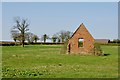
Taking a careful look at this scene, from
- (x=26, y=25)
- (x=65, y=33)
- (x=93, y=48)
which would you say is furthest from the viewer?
(x=65, y=33)

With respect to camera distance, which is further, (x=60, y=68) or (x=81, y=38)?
(x=81, y=38)

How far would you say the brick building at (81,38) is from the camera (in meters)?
41.5

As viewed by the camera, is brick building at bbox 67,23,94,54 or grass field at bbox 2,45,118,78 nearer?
grass field at bbox 2,45,118,78

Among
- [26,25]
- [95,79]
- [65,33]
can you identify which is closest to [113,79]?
[95,79]

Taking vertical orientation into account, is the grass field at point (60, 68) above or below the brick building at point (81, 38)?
below

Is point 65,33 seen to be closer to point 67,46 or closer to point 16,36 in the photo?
point 16,36

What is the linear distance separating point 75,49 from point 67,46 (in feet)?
4.47

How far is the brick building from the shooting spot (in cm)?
4155

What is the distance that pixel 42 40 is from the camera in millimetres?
130625

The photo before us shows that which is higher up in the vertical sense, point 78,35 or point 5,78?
point 78,35

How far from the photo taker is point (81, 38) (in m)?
42.2

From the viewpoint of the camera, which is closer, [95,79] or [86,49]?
[95,79]

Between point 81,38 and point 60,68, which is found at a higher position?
point 81,38

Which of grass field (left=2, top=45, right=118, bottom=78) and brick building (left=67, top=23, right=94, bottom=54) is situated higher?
brick building (left=67, top=23, right=94, bottom=54)
